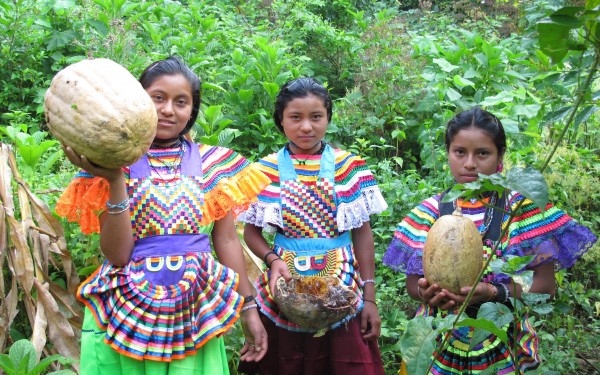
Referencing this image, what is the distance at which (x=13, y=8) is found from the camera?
6227 millimetres

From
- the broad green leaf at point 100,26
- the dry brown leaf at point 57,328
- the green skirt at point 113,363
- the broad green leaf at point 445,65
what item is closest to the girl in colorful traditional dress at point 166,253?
the green skirt at point 113,363

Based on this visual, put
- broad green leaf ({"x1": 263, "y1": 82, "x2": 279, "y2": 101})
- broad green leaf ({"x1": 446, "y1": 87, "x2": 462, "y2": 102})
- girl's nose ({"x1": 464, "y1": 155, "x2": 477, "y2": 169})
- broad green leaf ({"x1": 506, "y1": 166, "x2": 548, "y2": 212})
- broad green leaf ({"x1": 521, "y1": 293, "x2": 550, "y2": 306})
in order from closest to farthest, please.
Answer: broad green leaf ({"x1": 506, "y1": 166, "x2": 548, "y2": 212}) < broad green leaf ({"x1": 521, "y1": 293, "x2": 550, "y2": 306}) < girl's nose ({"x1": 464, "y1": 155, "x2": 477, "y2": 169}) < broad green leaf ({"x1": 446, "y1": 87, "x2": 462, "y2": 102}) < broad green leaf ({"x1": 263, "y1": 82, "x2": 279, "y2": 101})

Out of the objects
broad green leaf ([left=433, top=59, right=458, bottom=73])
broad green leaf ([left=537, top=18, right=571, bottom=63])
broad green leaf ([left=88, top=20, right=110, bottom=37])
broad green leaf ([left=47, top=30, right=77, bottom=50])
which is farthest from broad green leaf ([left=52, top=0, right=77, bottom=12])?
broad green leaf ([left=537, top=18, right=571, bottom=63])

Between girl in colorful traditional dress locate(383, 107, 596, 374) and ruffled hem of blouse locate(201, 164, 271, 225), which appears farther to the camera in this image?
girl in colorful traditional dress locate(383, 107, 596, 374)

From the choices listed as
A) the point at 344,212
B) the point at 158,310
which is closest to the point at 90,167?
the point at 158,310

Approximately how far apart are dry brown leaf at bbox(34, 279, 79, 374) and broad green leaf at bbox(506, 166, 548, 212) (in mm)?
2240

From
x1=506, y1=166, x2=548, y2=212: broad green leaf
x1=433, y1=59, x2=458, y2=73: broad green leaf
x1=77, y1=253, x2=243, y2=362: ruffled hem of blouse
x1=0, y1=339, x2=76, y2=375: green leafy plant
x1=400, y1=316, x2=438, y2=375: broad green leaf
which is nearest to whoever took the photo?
x1=506, y1=166, x2=548, y2=212: broad green leaf

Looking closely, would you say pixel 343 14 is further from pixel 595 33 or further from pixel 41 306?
pixel 595 33

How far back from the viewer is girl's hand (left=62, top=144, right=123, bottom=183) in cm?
202

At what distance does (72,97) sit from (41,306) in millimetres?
1400

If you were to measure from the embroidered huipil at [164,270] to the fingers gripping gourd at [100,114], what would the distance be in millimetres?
338

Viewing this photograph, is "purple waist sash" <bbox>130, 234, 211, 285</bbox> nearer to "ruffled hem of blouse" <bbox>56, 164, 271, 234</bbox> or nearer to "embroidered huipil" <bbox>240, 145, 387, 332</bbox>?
"ruffled hem of blouse" <bbox>56, 164, 271, 234</bbox>

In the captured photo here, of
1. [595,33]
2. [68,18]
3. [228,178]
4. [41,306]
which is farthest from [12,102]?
[595,33]

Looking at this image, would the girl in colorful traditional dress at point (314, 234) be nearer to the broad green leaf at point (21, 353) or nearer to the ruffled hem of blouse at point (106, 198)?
the ruffled hem of blouse at point (106, 198)
